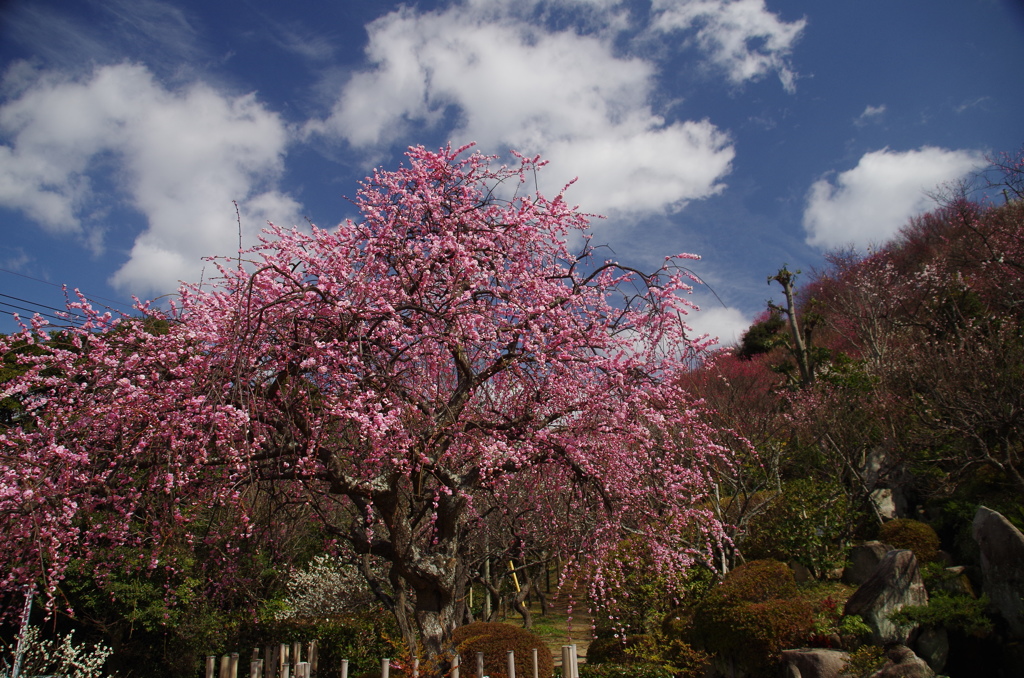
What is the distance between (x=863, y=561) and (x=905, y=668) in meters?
4.45

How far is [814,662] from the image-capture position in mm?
7434

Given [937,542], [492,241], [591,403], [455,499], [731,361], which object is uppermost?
[731,361]

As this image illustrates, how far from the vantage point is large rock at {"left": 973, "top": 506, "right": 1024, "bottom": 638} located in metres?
7.48

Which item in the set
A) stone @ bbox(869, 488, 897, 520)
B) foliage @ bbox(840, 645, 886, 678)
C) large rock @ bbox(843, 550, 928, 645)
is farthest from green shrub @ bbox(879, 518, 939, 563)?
foliage @ bbox(840, 645, 886, 678)

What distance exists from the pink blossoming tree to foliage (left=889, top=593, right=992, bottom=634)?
315cm

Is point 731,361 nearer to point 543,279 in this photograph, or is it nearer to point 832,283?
point 832,283

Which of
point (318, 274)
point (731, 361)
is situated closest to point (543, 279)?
point (318, 274)

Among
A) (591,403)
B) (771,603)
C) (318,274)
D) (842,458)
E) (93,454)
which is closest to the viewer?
(93,454)

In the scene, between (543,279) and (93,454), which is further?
(543,279)

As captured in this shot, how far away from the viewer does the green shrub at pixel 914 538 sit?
10.5 metres

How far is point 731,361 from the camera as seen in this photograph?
25938 mm

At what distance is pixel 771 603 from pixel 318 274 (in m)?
7.67

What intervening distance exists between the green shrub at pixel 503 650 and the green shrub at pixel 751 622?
7.95 ft

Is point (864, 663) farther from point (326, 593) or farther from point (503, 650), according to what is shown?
point (326, 593)
